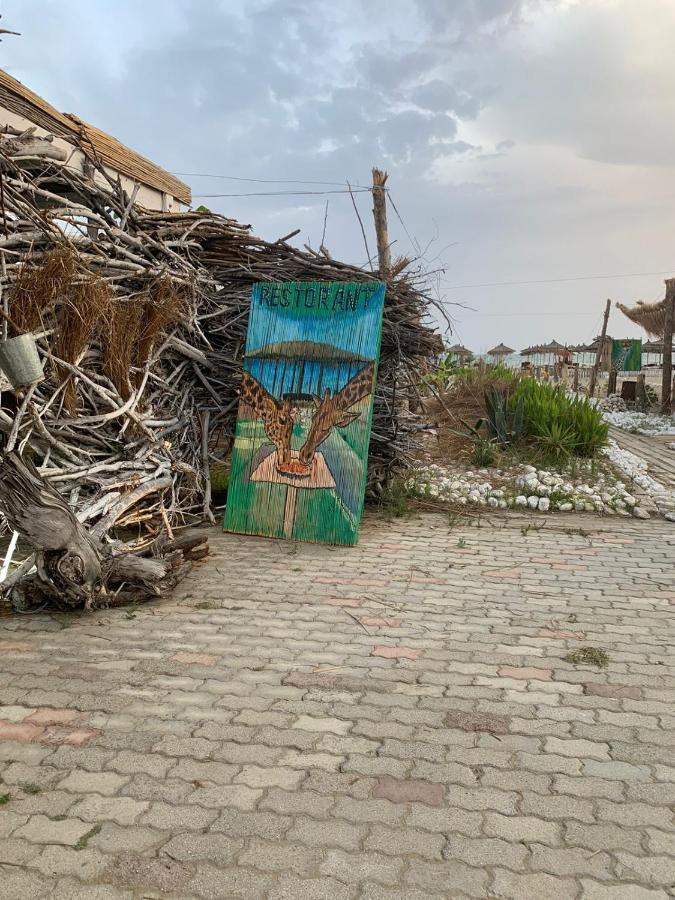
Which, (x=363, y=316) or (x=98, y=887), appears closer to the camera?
(x=98, y=887)

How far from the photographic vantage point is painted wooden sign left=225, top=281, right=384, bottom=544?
6.23 meters

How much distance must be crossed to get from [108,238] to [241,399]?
1819mm

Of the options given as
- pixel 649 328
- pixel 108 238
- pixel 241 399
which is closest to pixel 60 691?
pixel 241 399

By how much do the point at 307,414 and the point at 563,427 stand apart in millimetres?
4372

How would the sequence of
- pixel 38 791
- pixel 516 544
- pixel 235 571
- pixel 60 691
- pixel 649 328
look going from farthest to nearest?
pixel 649 328, pixel 516 544, pixel 235 571, pixel 60 691, pixel 38 791

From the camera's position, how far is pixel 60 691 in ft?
11.0

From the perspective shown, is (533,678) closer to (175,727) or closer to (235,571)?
(175,727)

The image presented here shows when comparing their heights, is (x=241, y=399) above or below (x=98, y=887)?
above

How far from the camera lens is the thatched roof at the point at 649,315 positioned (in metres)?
19.1

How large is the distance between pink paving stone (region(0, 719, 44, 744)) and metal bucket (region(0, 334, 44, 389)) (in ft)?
6.25

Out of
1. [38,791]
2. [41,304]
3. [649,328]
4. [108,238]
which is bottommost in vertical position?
[38,791]

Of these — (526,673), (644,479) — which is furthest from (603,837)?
(644,479)

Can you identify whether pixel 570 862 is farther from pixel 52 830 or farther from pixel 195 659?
pixel 195 659

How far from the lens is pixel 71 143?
588 cm
